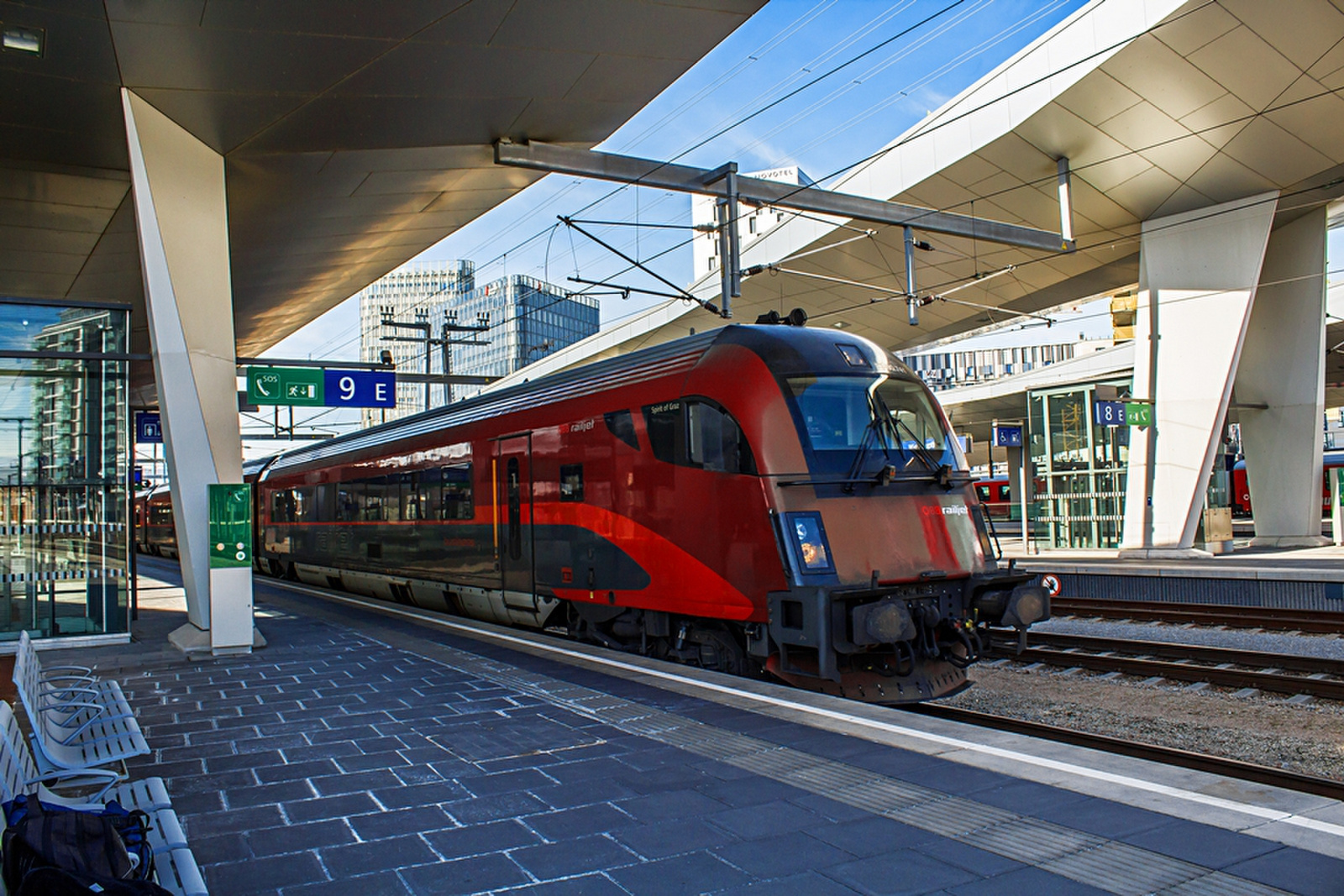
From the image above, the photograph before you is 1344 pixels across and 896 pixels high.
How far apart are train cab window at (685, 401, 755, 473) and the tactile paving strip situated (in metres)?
2.19

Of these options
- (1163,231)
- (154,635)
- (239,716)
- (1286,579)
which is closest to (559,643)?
(239,716)

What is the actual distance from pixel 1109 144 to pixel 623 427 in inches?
503

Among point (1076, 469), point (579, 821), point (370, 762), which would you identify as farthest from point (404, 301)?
point (579, 821)

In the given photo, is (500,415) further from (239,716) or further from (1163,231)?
(1163,231)

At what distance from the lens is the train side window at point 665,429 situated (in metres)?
8.45

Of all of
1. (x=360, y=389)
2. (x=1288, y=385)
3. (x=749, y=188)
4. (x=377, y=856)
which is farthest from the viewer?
(x=1288, y=385)

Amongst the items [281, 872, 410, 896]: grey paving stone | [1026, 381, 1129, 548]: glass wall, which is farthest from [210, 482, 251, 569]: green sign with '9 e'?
[1026, 381, 1129, 548]: glass wall

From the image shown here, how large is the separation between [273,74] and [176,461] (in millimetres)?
4091

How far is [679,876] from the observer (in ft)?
11.9

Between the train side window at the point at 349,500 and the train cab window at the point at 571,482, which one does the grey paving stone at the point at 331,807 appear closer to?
the train cab window at the point at 571,482

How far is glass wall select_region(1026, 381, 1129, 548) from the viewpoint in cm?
2112

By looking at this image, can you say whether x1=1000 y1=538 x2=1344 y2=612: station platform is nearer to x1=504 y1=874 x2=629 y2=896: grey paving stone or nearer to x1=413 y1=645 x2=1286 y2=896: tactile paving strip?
x1=413 y1=645 x2=1286 y2=896: tactile paving strip

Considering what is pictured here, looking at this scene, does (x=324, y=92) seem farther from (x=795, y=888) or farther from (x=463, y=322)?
(x=463, y=322)

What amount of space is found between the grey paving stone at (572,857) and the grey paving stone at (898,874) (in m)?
0.82
